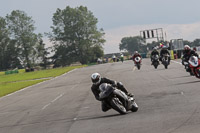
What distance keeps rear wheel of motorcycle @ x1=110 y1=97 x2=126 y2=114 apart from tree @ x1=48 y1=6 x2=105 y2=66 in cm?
11005

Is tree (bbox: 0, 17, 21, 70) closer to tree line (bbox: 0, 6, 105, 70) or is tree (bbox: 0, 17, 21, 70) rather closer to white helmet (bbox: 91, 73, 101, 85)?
tree line (bbox: 0, 6, 105, 70)

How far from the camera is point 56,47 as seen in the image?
424ft

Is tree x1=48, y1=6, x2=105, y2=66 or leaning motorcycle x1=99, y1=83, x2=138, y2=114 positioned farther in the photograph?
tree x1=48, y1=6, x2=105, y2=66

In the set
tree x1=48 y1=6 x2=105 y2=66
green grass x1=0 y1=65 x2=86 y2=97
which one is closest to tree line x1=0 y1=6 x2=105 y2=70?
tree x1=48 y1=6 x2=105 y2=66

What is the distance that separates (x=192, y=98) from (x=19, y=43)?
11470 centimetres

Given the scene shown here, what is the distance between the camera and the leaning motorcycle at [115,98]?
43.4 feet

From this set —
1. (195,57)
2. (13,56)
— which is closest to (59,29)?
(13,56)

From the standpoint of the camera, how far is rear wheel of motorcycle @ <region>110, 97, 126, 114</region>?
13.3m

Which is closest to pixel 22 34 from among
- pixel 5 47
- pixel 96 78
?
pixel 5 47

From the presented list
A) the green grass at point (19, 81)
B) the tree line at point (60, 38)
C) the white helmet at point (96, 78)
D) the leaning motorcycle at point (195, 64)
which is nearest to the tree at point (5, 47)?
the tree line at point (60, 38)

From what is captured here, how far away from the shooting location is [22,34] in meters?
127

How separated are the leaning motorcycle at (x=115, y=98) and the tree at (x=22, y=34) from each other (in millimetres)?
113837

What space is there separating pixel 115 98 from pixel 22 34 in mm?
115299

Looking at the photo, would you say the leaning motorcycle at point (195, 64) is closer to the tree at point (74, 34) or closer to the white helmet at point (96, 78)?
the white helmet at point (96, 78)
